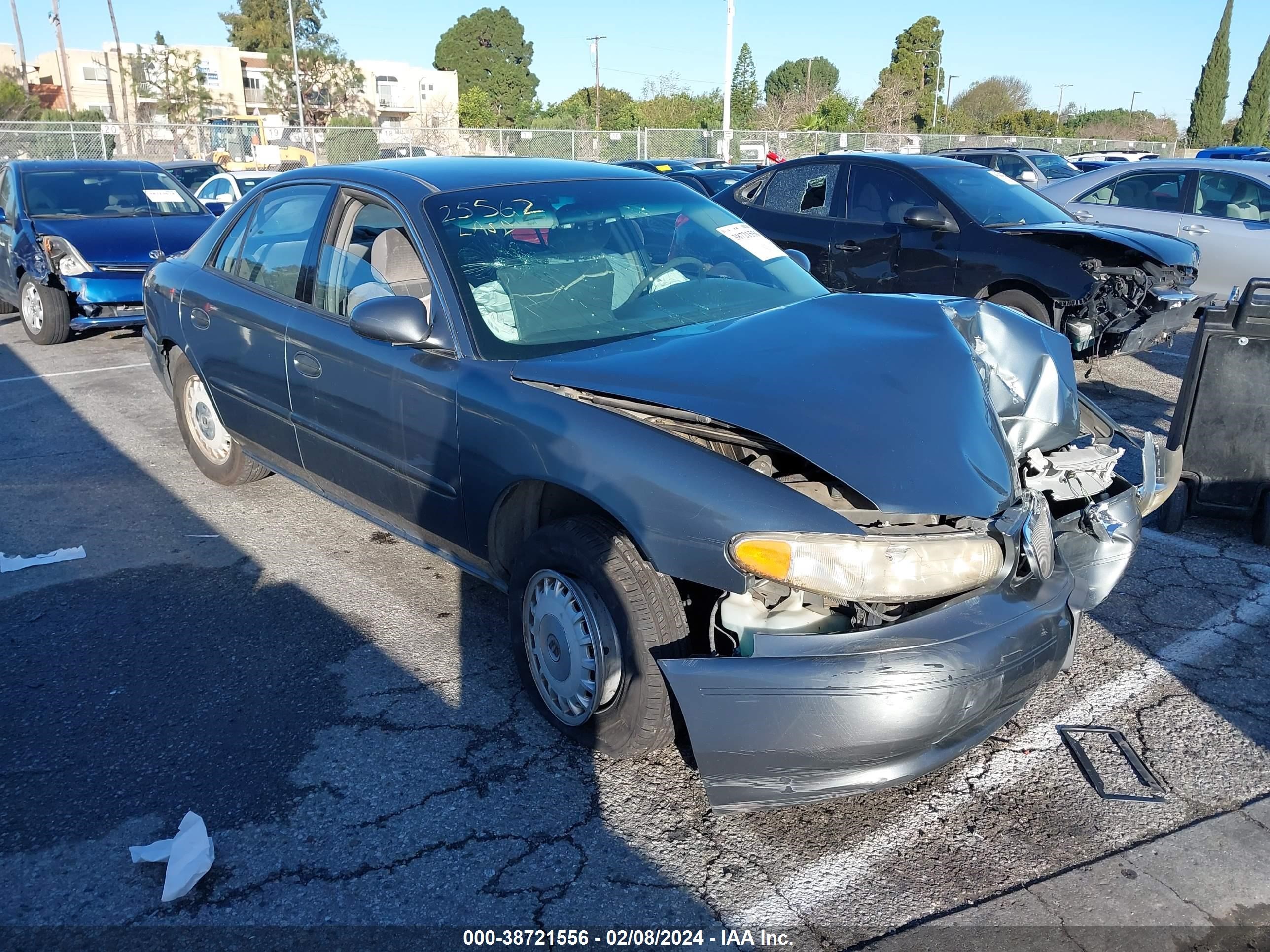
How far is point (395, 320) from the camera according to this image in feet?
10.5

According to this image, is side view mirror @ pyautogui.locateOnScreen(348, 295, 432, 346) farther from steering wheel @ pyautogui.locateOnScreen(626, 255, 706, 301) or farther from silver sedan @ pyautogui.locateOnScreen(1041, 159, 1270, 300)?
silver sedan @ pyautogui.locateOnScreen(1041, 159, 1270, 300)

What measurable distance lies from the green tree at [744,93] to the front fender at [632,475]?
4361cm

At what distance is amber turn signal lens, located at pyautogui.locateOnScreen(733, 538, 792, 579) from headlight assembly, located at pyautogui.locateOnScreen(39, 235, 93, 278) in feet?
27.7

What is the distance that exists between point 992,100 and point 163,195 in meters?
72.6

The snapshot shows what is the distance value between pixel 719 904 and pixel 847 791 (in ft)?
1.37

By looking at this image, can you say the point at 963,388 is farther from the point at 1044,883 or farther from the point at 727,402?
the point at 1044,883

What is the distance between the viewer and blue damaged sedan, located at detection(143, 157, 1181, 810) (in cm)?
241

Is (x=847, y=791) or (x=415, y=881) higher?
(x=847, y=791)

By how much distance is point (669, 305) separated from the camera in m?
3.57

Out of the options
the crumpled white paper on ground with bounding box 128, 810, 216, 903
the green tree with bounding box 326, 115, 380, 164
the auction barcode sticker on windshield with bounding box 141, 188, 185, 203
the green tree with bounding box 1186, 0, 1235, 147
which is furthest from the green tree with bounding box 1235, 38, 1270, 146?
the crumpled white paper on ground with bounding box 128, 810, 216, 903

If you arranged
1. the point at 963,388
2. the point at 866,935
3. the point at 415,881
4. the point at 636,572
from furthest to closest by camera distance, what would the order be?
the point at 963,388
the point at 636,572
the point at 415,881
the point at 866,935

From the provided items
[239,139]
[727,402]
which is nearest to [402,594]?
[727,402]

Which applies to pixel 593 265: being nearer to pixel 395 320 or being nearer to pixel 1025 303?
pixel 395 320

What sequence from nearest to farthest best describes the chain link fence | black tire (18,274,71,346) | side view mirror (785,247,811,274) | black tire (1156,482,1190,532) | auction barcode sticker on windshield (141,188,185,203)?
side view mirror (785,247,811,274)
black tire (1156,482,1190,532)
black tire (18,274,71,346)
auction barcode sticker on windshield (141,188,185,203)
the chain link fence
